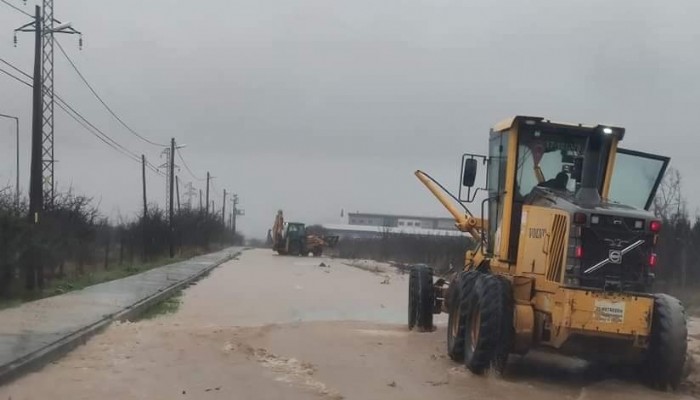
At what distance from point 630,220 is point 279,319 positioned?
10.4 metres

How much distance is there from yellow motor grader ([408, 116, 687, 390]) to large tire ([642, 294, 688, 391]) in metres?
0.01

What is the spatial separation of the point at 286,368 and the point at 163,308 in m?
9.61

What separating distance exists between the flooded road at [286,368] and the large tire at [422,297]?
291 millimetres

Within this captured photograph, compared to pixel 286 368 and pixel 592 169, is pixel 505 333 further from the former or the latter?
pixel 286 368

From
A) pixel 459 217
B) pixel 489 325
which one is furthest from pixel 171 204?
pixel 489 325

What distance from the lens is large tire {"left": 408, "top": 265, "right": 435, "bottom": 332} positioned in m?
15.7

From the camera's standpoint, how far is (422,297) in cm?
1582

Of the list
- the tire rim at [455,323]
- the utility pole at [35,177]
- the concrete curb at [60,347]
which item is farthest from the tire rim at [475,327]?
the utility pole at [35,177]

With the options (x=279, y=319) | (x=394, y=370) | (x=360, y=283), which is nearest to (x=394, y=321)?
(x=279, y=319)

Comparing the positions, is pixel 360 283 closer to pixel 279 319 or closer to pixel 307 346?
pixel 279 319

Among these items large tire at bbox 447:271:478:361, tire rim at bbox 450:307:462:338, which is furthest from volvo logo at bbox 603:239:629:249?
tire rim at bbox 450:307:462:338

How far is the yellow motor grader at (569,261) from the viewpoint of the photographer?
10023 mm

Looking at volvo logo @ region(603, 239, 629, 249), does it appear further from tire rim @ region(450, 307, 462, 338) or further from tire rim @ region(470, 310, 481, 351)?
tire rim @ region(450, 307, 462, 338)

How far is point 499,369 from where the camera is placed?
35.3 feet
